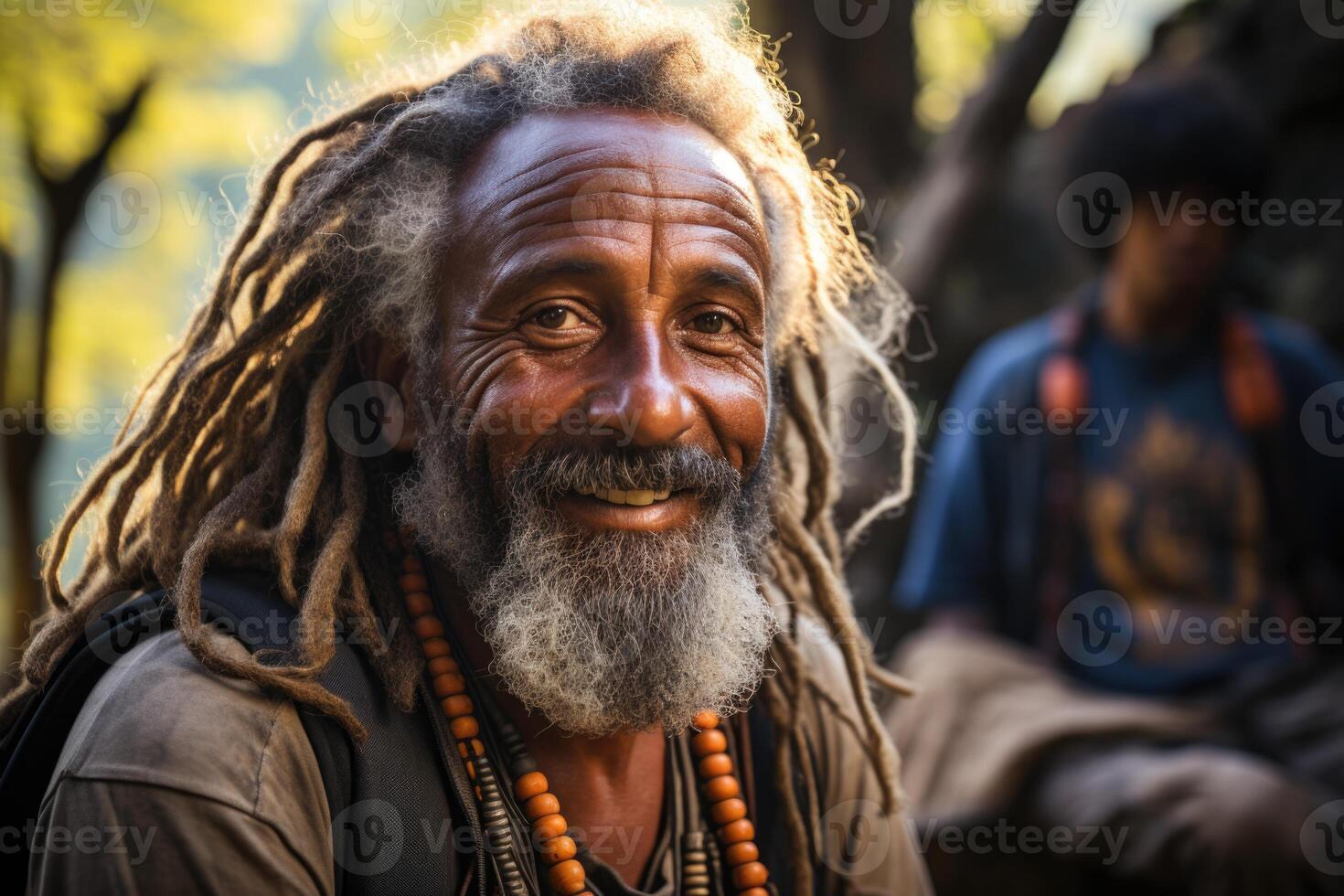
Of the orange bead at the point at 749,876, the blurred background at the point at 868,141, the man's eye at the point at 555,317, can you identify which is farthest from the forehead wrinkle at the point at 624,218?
the blurred background at the point at 868,141

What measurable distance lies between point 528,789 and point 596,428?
712mm

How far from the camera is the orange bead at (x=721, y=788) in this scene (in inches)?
102

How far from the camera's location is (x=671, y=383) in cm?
233

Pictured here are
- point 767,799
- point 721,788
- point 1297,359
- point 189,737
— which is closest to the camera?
point 189,737

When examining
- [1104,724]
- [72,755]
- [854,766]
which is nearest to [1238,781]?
[1104,724]

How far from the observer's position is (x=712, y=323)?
8.14ft

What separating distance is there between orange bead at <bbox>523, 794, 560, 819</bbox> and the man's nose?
2.33 ft

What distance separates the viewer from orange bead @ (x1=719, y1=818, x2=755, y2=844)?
100 inches

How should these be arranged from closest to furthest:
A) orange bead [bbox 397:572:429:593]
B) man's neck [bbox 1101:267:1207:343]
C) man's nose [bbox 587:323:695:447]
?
1. man's nose [bbox 587:323:695:447]
2. orange bead [bbox 397:572:429:593]
3. man's neck [bbox 1101:267:1207:343]

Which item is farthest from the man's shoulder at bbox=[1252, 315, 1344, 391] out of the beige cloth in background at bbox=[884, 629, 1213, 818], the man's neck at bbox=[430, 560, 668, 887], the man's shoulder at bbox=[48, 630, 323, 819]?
the man's shoulder at bbox=[48, 630, 323, 819]

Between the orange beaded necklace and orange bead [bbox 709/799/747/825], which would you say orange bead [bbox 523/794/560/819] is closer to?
the orange beaded necklace

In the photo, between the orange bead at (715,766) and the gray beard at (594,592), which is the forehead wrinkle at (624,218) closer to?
the gray beard at (594,592)

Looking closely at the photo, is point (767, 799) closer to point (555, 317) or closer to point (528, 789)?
point (528, 789)

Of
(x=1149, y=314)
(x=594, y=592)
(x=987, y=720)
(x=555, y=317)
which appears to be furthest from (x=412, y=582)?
(x=1149, y=314)
